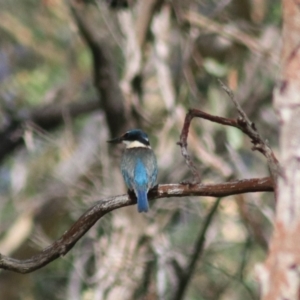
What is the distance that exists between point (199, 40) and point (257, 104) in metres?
0.79

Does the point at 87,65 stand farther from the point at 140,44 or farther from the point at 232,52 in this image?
the point at 140,44

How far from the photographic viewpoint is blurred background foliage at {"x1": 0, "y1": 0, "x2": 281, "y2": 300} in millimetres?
5535

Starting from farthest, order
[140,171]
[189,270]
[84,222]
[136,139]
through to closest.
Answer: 1. [189,270]
2. [136,139]
3. [140,171]
4. [84,222]

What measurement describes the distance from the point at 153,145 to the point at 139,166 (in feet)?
9.03

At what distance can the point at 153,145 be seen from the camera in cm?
657

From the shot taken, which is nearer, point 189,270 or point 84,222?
point 84,222

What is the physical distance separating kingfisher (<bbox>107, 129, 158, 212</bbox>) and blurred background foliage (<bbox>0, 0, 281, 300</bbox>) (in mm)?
768

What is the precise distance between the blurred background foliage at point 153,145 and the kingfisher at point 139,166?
77cm

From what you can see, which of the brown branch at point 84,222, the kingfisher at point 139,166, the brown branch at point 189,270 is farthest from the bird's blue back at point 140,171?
the brown branch at point 84,222

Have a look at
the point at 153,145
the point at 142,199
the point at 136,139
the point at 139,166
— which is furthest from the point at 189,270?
the point at 153,145

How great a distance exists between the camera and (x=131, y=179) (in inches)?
143

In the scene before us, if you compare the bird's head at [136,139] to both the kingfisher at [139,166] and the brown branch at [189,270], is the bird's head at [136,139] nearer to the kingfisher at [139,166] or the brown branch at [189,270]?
the kingfisher at [139,166]

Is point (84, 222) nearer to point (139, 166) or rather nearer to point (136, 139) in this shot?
point (139, 166)

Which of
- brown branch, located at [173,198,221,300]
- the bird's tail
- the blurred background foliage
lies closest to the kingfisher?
the bird's tail
